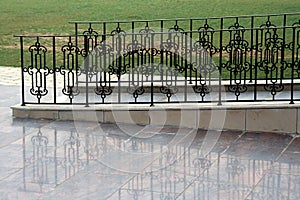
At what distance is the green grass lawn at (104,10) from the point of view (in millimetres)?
25117

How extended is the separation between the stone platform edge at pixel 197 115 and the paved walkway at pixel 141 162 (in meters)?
0.14

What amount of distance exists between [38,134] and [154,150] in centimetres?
173

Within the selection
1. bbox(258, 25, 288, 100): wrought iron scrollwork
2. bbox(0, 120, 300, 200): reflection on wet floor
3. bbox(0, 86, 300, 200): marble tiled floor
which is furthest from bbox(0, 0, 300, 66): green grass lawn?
bbox(0, 120, 300, 200): reflection on wet floor

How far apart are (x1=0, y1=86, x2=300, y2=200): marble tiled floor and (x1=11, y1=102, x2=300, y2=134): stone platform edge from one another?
139 mm

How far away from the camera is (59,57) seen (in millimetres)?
17656

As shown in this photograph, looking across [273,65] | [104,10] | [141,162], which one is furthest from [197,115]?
[104,10]

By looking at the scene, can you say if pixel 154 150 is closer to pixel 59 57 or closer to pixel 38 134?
pixel 38 134

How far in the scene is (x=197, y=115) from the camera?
31.6 ft

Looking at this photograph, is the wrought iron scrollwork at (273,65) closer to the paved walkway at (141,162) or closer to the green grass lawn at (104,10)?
the paved walkway at (141,162)

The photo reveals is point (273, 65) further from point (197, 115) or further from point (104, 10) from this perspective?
point (104, 10)

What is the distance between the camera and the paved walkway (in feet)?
23.6

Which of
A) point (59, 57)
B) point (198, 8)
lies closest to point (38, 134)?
point (59, 57)

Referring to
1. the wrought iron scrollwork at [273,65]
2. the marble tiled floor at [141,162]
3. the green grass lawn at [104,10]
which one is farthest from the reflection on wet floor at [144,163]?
the green grass lawn at [104,10]

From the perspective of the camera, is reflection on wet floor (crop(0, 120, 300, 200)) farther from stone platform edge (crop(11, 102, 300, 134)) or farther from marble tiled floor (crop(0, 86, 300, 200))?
stone platform edge (crop(11, 102, 300, 134))
